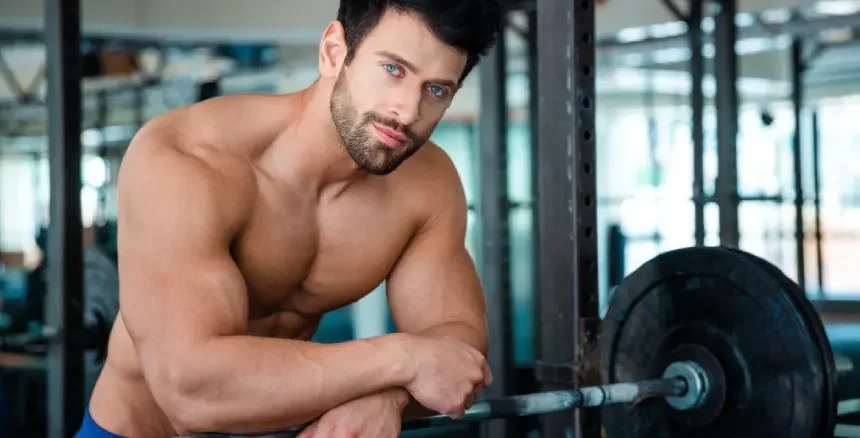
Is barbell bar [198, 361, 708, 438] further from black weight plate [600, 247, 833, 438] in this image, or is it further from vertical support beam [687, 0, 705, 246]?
vertical support beam [687, 0, 705, 246]

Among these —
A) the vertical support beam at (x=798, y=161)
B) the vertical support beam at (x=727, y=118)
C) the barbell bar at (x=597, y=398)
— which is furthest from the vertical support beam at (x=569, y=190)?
the vertical support beam at (x=798, y=161)

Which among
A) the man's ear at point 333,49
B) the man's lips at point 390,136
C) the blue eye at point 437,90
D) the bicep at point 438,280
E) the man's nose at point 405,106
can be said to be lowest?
the bicep at point 438,280

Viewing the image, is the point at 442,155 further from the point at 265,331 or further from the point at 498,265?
the point at 498,265

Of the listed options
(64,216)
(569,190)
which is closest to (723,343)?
(569,190)

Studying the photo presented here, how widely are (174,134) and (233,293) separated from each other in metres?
0.26

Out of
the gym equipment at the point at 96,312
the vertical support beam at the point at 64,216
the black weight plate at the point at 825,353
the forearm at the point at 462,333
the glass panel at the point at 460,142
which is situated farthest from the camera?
the glass panel at the point at 460,142

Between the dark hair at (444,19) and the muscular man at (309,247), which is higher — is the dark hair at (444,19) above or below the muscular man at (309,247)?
above

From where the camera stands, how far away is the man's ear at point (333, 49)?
1.36 meters

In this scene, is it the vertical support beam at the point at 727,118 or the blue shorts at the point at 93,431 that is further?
the vertical support beam at the point at 727,118

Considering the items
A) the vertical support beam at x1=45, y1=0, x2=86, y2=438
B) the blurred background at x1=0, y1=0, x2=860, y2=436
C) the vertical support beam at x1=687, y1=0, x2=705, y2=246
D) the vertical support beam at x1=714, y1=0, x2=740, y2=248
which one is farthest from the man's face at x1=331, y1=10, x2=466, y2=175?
the vertical support beam at x1=687, y1=0, x2=705, y2=246

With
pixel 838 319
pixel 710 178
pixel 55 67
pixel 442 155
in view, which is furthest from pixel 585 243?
pixel 838 319

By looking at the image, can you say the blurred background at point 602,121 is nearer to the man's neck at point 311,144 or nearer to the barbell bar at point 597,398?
the man's neck at point 311,144

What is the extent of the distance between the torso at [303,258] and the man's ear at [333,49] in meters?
0.19

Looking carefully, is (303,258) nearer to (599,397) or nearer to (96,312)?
(599,397)
